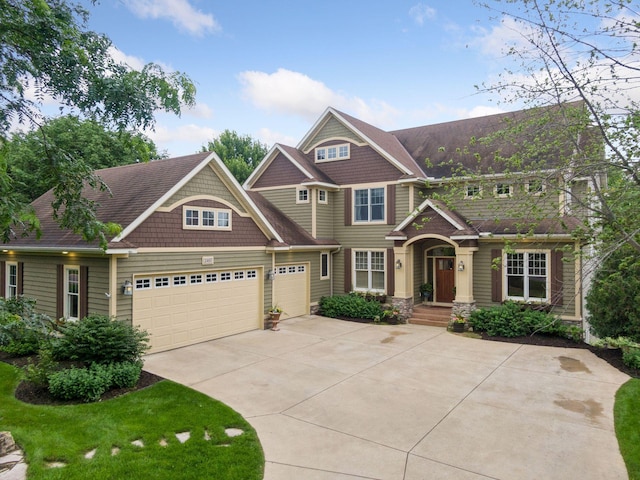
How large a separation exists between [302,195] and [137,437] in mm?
13643

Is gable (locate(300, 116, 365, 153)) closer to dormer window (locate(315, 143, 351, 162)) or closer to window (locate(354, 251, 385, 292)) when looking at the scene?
dormer window (locate(315, 143, 351, 162))

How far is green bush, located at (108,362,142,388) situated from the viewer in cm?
868

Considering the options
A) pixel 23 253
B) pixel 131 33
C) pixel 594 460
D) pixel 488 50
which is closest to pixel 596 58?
pixel 488 50

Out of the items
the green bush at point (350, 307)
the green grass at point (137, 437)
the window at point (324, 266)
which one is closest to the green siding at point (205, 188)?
the window at point (324, 266)

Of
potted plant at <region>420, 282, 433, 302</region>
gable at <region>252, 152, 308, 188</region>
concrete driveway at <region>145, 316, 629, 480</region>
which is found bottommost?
concrete driveway at <region>145, 316, 629, 480</region>

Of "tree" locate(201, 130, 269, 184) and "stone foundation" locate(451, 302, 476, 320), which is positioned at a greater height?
"tree" locate(201, 130, 269, 184)

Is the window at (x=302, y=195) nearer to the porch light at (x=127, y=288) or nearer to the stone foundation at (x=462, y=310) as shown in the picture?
the stone foundation at (x=462, y=310)

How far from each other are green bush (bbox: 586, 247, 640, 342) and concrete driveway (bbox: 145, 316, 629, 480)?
3.27 feet

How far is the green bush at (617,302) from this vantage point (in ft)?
36.7

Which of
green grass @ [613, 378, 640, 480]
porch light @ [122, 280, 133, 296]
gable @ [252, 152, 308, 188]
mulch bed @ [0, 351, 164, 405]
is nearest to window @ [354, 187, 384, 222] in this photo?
gable @ [252, 152, 308, 188]

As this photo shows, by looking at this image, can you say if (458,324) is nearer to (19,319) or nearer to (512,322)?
(512,322)

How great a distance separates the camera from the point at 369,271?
727 inches

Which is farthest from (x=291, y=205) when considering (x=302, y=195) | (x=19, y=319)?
(x=19, y=319)

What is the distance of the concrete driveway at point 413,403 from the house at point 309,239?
1.96 meters
